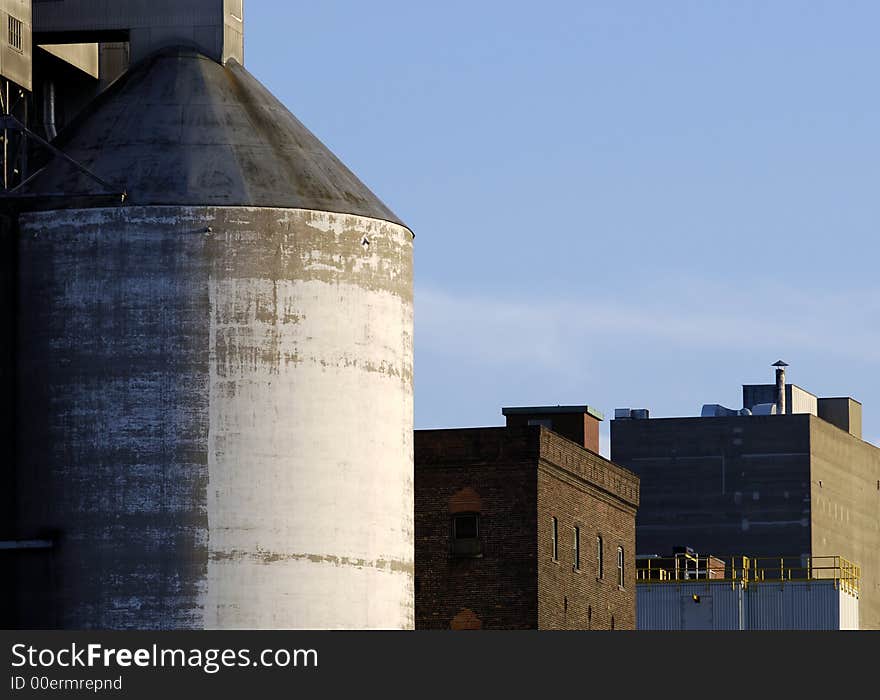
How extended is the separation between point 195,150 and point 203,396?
302 inches

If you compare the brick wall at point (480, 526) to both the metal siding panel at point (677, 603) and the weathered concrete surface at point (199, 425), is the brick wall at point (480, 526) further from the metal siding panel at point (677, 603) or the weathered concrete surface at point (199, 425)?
the metal siding panel at point (677, 603)

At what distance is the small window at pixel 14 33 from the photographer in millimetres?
75725

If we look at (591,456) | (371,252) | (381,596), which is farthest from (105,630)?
(591,456)

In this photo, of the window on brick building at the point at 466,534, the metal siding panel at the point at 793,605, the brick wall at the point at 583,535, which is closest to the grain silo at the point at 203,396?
the window on brick building at the point at 466,534

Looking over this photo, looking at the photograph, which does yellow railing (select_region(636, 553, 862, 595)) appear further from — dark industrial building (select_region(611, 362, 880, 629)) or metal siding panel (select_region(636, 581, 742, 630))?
dark industrial building (select_region(611, 362, 880, 629))

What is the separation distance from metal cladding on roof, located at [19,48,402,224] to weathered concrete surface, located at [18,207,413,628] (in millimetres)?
707

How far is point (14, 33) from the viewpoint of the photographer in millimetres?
75938

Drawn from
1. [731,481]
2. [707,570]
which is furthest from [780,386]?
[707,570]

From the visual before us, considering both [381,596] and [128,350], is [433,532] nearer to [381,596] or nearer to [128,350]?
[381,596]

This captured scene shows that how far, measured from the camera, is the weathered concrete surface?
236 feet

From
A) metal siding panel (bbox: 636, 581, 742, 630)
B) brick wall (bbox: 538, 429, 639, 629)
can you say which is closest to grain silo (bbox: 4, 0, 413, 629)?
brick wall (bbox: 538, 429, 639, 629)

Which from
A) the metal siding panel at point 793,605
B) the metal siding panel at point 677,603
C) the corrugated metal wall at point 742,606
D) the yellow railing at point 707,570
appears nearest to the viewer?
the metal siding panel at point 793,605

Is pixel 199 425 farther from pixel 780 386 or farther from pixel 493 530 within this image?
pixel 780 386

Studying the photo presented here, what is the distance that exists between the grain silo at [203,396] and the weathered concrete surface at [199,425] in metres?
0.05
